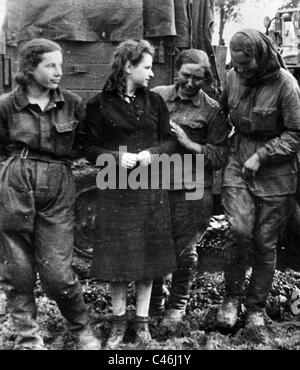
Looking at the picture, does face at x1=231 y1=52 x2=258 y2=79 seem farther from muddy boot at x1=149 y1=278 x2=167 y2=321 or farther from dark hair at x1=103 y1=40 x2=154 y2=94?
muddy boot at x1=149 y1=278 x2=167 y2=321

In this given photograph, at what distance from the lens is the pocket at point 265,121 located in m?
4.66

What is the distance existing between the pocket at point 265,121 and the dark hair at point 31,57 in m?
1.49

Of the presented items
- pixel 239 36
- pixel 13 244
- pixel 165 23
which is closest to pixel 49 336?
pixel 13 244

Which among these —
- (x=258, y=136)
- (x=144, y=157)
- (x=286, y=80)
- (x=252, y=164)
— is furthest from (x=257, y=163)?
(x=144, y=157)

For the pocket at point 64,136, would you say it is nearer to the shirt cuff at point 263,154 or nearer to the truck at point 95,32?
the shirt cuff at point 263,154

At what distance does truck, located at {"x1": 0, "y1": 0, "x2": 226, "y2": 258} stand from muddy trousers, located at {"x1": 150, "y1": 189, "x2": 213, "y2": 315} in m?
1.28

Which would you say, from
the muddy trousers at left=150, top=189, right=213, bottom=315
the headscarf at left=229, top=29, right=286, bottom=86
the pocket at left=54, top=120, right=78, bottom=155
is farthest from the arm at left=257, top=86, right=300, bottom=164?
the pocket at left=54, top=120, right=78, bottom=155

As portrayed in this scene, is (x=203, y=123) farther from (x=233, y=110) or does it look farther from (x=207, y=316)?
(x=207, y=316)

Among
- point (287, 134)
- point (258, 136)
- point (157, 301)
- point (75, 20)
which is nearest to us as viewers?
point (287, 134)

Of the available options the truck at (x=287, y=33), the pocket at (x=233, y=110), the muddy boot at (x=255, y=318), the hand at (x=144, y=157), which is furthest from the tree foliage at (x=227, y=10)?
the hand at (x=144, y=157)

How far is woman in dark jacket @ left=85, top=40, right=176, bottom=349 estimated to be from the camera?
4371mm

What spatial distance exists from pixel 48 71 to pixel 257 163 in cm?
161

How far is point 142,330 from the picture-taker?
14.9 feet
